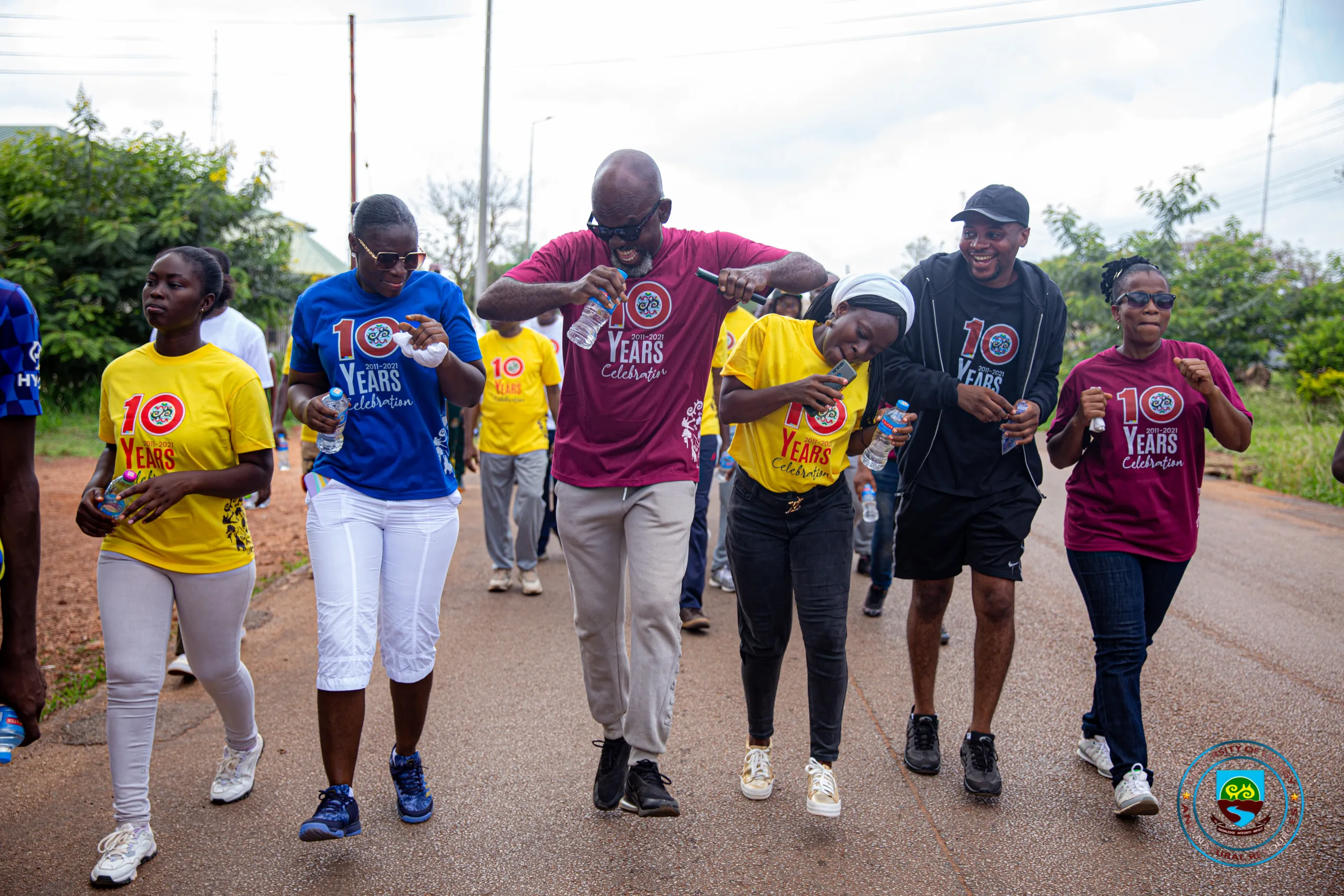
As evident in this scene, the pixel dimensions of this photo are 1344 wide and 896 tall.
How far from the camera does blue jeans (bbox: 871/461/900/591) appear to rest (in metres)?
6.63

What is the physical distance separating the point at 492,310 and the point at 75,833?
241 cm

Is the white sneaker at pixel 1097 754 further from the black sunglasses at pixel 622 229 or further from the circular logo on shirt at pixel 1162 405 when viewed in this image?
the black sunglasses at pixel 622 229

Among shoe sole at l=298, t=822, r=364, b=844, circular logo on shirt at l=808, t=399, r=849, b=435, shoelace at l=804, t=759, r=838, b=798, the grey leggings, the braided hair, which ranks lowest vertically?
shoe sole at l=298, t=822, r=364, b=844

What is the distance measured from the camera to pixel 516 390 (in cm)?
723

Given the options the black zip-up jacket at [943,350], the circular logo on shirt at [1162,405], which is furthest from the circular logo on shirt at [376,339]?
the circular logo on shirt at [1162,405]

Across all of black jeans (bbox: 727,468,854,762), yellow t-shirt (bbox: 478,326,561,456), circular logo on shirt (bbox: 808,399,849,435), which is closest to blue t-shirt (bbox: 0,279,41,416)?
black jeans (bbox: 727,468,854,762)

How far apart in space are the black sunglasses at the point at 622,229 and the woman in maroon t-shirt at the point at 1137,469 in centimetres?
194

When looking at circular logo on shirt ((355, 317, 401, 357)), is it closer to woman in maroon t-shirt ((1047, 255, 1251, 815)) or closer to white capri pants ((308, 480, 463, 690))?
white capri pants ((308, 480, 463, 690))

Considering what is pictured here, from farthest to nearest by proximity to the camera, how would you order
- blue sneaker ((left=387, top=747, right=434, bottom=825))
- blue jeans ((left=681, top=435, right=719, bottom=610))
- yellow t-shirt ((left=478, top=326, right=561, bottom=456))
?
yellow t-shirt ((left=478, top=326, right=561, bottom=456)), blue jeans ((left=681, top=435, right=719, bottom=610)), blue sneaker ((left=387, top=747, right=434, bottom=825))

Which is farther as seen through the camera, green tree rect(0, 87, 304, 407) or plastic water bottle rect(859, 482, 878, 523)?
green tree rect(0, 87, 304, 407)

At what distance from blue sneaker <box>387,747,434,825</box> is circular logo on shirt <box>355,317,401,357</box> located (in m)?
1.50

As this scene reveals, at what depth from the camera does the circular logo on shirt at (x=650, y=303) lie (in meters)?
3.56

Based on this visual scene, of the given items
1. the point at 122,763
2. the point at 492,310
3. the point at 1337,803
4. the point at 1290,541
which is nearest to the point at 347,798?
the point at 122,763

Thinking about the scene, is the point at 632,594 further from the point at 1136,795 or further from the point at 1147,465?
the point at 1147,465
